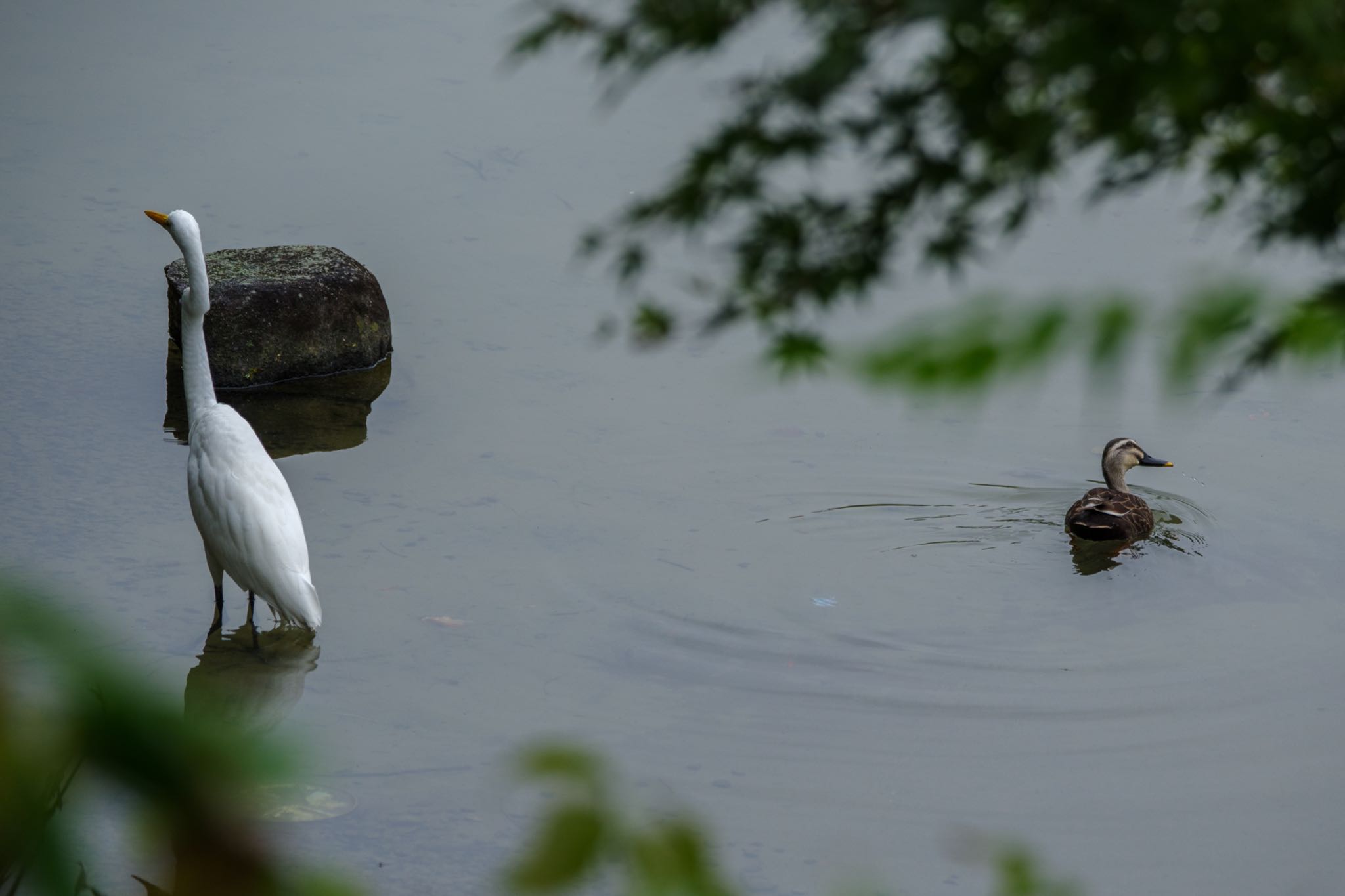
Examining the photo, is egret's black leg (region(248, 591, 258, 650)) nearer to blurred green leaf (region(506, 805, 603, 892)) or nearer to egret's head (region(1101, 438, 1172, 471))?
egret's head (region(1101, 438, 1172, 471))

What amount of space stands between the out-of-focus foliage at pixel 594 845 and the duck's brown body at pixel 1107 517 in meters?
5.86

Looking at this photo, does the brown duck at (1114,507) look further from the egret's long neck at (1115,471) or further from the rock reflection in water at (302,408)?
the rock reflection in water at (302,408)

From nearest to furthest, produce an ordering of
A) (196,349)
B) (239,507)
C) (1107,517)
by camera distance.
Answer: (239,507), (196,349), (1107,517)

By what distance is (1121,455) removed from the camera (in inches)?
284

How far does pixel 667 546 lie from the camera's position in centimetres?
643

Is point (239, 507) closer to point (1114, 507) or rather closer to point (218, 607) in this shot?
point (218, 607)

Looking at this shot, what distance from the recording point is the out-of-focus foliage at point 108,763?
2.54 ft

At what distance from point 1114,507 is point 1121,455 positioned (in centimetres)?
51

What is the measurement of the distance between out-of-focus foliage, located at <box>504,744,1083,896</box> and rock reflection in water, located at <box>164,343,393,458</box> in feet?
19.9

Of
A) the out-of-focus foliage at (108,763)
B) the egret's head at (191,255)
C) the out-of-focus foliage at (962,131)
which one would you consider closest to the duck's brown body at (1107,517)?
the egret's head at (191,255)

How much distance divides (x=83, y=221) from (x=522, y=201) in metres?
2.65

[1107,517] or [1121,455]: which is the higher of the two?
[1121,455]

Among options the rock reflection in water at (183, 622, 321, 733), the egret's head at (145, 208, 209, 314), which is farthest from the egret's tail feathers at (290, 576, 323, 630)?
the egret's head at (145, 208, 209, 314)

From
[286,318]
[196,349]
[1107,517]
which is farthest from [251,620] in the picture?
[1107,517]
